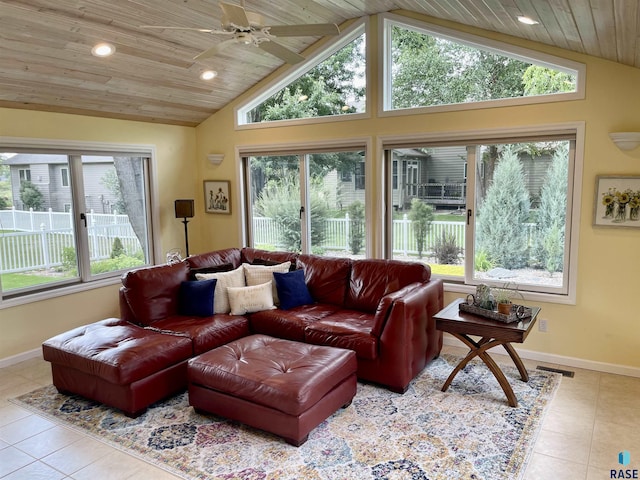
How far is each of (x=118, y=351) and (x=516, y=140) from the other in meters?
3.70

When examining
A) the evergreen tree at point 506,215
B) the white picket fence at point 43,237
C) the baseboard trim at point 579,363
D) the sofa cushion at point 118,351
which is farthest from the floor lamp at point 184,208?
the baseboard trim at point 579,363

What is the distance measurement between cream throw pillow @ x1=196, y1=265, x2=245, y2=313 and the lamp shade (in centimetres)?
146

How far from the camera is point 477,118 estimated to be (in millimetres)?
4293

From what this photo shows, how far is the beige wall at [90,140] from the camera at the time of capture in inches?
170

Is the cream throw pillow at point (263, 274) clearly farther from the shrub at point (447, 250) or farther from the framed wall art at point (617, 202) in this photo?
the framed wall art at point (617, 202)

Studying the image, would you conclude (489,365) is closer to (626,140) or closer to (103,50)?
(626,140)

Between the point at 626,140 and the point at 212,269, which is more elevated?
the point at 626,140

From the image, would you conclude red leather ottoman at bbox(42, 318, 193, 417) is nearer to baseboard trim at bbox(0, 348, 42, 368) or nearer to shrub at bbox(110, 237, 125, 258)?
baseboard trim at bbox(0, 348, 42, 368)

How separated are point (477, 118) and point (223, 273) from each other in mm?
2805

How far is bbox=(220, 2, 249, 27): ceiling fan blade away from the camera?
2.49 meters

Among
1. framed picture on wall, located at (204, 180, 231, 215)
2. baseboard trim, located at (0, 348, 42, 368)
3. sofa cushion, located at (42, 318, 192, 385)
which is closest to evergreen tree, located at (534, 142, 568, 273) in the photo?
sofa cushion, located at (42, 318, 192, 385)

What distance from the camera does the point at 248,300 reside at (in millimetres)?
4324

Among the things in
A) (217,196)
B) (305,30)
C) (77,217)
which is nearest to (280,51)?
(305,30)

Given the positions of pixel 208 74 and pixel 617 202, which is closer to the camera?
pixel 617 202
